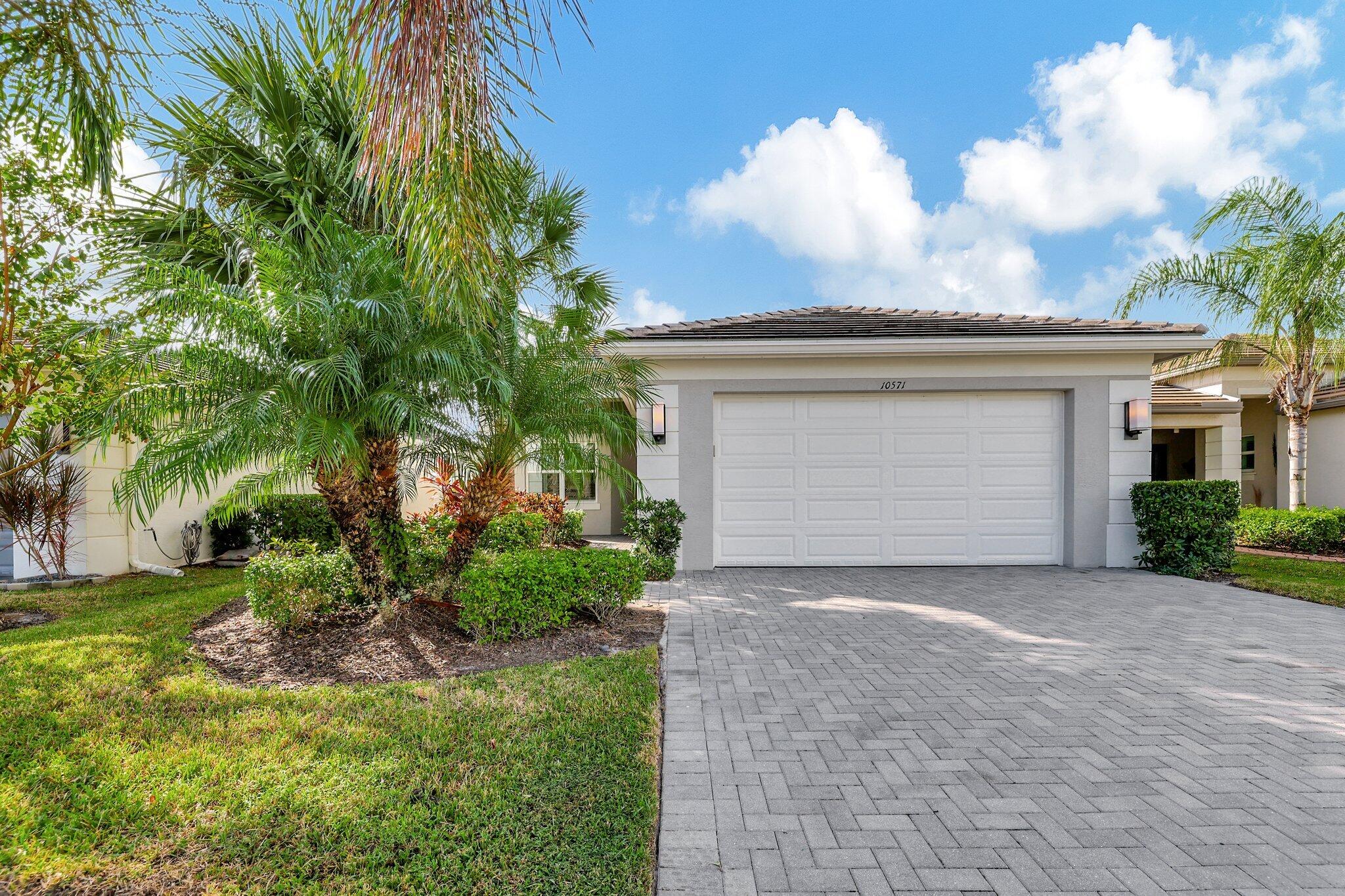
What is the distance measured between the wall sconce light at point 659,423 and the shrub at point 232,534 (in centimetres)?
769

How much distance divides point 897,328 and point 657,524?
15.7ft

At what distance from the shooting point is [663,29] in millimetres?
7223

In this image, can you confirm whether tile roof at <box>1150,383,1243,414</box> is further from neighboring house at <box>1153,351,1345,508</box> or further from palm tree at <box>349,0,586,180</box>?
palm tree at <box>349,0,586,180</box>

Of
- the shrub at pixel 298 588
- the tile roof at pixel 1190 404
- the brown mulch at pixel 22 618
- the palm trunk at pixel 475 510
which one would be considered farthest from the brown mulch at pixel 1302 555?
the brown mulch at pixel 22 618

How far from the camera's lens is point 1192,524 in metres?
7.94

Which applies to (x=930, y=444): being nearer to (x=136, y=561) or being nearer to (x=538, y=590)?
(x=538, y=590)

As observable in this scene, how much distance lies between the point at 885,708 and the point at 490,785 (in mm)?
2477

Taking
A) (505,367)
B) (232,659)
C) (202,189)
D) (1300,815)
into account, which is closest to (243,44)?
(202,189)

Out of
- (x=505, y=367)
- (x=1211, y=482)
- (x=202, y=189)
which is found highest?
(x=202, y=189)

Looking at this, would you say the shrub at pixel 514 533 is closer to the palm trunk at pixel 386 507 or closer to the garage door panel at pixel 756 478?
the palm trunk at pixel 386 507

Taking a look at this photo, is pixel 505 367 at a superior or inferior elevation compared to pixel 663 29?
inferior

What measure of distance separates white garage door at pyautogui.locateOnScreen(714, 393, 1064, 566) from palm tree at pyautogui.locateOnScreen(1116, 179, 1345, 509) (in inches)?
181

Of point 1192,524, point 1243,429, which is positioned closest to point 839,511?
point 1192,524

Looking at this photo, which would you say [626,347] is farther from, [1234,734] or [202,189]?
[1234,734]
